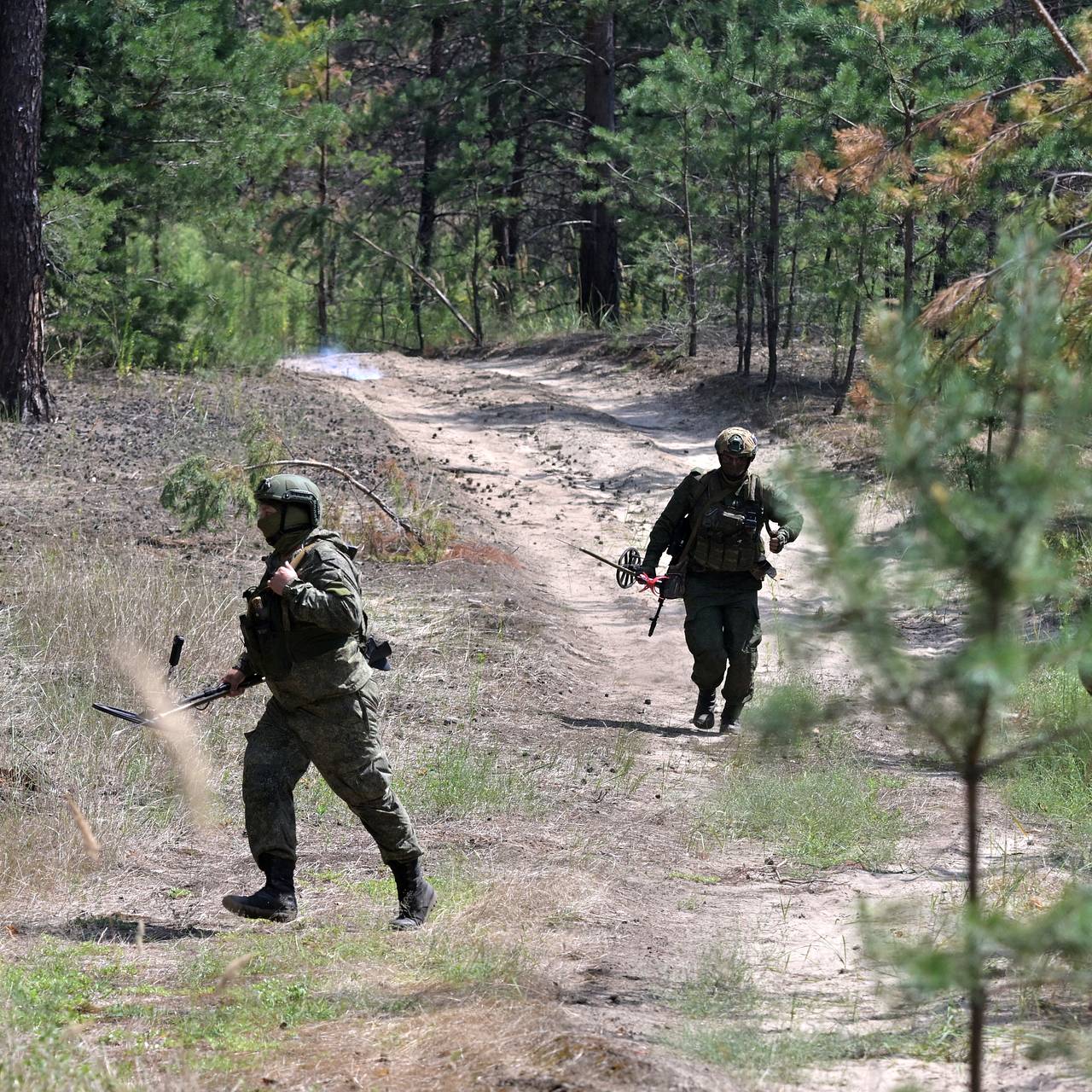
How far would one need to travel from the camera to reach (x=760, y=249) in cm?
1905

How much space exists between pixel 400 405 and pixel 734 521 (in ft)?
38.9

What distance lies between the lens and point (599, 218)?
25.3 metres

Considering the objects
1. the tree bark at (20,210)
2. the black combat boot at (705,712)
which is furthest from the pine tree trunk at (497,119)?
the black combat boot at (705,712)

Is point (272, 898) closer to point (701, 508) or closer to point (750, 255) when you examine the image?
point (701, 508)

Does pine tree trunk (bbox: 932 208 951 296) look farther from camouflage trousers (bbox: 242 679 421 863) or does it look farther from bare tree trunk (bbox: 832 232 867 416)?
camouflage trousers (bbox: 242 679 421 863)

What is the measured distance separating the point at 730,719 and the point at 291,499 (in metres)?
4.28

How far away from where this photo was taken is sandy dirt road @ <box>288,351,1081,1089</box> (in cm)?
453

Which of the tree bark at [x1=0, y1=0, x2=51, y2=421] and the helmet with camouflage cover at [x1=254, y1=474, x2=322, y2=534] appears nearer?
the helmet with camouflage cover at [x1=254, y1=474, x2=322, y2=534]

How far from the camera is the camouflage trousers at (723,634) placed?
8.78 meters

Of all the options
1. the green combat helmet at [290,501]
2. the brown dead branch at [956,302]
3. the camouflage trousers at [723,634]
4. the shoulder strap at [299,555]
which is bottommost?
the camouflage trousers at [723,634]

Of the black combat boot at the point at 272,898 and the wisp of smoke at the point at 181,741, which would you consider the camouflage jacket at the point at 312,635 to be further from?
the wisp of smoke at the point at 181,741

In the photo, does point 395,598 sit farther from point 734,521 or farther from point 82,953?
point 82,953

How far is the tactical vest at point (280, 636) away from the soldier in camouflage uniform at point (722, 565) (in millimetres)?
3731

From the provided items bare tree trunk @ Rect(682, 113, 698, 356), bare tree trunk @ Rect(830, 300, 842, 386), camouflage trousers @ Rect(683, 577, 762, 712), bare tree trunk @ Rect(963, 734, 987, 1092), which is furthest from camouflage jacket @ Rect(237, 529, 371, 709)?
bare tree trunk @ Rect(682, 113, 698, 356)
